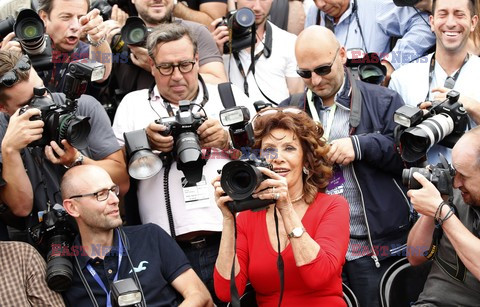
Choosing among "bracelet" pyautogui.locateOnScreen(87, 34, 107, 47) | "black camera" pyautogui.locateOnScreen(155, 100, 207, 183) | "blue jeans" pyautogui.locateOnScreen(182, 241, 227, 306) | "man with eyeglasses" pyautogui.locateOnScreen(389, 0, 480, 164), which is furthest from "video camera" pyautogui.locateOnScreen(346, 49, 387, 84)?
"bracelet" pyautogui.locateOnScreen(87, 34, 107, 47)

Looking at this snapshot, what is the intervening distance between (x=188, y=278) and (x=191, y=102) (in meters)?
1.08

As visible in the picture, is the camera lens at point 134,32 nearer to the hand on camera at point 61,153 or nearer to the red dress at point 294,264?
the hand on camera at point 61,153

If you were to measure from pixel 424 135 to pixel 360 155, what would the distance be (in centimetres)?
43

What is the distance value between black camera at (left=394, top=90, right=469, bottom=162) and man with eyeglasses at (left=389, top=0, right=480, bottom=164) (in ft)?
1.63

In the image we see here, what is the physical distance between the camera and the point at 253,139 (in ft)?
15.3

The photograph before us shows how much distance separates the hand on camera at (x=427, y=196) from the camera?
4.42 meters

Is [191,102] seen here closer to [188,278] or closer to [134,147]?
[134,147]

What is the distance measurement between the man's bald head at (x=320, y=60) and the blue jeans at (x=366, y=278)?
103 cm

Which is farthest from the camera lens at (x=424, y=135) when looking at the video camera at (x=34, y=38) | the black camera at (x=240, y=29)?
the video camera at (x=34, y=38)

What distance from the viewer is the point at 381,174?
510 centimetres

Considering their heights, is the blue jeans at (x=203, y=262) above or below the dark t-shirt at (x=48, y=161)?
below

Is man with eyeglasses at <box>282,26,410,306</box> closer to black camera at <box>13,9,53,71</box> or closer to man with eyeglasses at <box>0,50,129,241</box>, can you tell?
man with eyeglasses at <box>0,50,129,241</box>

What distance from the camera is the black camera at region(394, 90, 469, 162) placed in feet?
15.6

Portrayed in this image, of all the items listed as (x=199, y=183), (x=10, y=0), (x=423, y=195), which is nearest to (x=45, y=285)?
(x=199, y=183)
